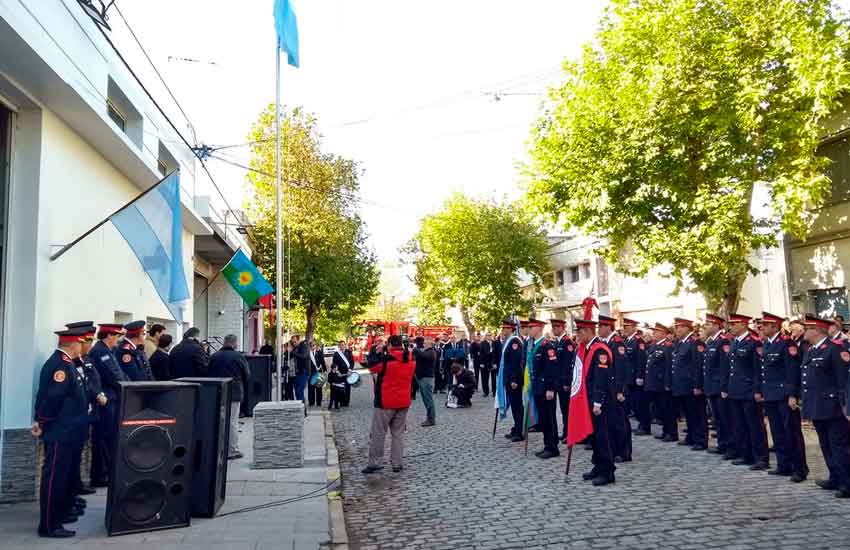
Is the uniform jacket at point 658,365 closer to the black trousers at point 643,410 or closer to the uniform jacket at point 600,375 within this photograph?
the black trousers at point 643,410

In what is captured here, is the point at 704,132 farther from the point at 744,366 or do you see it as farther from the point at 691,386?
the point at 744,366

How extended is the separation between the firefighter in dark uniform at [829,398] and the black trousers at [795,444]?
0.33 metres

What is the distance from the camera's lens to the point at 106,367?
7992 millimetres

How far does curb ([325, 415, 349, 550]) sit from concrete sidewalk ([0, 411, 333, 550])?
6cm

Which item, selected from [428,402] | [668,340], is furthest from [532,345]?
[428,402]

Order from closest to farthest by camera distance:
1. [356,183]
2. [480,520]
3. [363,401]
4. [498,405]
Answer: [480,520], [498,405], [363,401], [356,183]

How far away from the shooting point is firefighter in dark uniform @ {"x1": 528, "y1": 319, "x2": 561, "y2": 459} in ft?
35.0

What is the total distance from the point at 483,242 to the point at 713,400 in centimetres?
2895

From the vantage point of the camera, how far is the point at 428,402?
14.6 meters

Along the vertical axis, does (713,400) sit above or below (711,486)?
above

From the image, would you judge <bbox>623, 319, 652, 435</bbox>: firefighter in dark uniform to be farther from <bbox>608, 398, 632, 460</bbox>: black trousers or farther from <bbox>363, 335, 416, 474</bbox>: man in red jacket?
<bbox>363, 335, 416, 474</bbox>: man in red jacket

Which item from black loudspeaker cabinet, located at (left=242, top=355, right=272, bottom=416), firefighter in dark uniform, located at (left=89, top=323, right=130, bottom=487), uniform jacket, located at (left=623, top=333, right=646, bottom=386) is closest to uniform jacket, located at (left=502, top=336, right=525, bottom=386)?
uniform jacket, located at (left=623, top=333, right=646, bottom=386)

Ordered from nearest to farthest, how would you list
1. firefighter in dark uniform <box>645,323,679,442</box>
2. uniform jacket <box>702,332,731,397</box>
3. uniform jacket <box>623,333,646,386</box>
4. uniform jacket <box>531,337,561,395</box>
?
1. uniform jacket <box>702,332,731,397</box>
2. uniform jacket <box>531,337,561,395</box>
3. firefighter in dark uniform <box>645,323,679,442</box>
4. uniform jacket <box>623,333,646,386</box>

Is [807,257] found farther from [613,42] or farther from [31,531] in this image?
[31,531]
